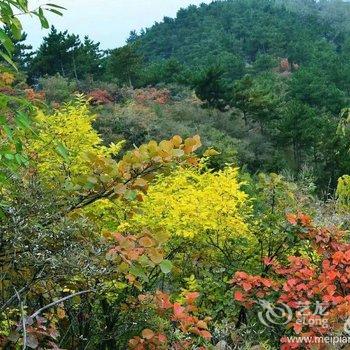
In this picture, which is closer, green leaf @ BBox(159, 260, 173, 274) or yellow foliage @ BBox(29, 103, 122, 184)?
green leaf @ BBox(159, 260, 173, 274)

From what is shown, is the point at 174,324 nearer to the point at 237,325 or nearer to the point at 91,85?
the point at 237,325

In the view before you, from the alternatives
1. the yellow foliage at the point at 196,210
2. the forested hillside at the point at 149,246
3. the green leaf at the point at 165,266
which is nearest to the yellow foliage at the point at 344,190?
the forested hillside at the point at 149,246

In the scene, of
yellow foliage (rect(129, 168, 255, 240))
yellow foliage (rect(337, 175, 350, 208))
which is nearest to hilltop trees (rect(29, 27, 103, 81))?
yellow foliage (rect(337, 175, 350, 208))

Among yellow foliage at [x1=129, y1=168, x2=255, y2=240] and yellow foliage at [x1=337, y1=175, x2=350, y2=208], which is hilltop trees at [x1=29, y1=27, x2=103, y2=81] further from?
yellow foliage at [x1=129, y1=168, x2=255, y2=240]

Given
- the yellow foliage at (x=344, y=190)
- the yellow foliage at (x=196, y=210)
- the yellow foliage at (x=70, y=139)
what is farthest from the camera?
the yellow foliage at (x=344, y=190)

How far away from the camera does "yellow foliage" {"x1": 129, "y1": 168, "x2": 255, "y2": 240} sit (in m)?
4.75

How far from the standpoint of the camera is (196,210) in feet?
15.9

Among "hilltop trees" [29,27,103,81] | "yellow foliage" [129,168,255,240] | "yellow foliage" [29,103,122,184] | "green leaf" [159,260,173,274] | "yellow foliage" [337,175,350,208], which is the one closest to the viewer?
"green leaf" [159,260,173,274]

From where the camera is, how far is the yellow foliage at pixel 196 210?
15.6 feet

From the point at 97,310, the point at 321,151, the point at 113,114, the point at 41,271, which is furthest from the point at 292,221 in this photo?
the point at 321,151

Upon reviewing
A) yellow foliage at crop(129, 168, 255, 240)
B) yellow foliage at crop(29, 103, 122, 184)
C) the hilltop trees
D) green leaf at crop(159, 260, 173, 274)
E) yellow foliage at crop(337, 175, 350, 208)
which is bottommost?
yellow foliage at crop(337, 175, 350, 208)

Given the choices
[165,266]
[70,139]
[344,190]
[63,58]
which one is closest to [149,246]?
[165,266]

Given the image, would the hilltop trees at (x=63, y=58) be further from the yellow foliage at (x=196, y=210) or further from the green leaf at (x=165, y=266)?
the green leaf at (x=165, y=266)

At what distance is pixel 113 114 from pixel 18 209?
2100 cm
